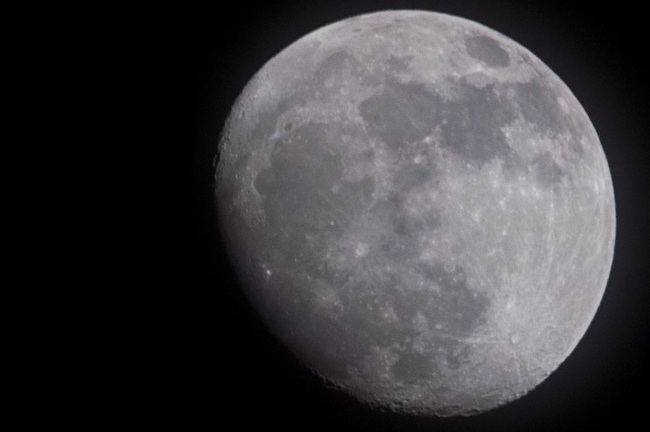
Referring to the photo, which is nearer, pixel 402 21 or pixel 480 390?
pixel 480 390

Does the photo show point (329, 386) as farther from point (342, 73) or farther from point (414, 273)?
point (342, 73)

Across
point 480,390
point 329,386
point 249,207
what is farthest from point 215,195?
point 480,390

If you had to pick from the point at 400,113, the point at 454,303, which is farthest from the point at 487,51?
the point at 454,303

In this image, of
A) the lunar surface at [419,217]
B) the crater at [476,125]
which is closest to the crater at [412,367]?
the lunar surface at [419,217]

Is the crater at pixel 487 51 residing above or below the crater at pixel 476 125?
above

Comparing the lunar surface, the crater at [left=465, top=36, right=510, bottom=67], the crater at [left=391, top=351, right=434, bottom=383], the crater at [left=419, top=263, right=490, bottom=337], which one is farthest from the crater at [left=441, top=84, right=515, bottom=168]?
the crater at [left=391, top=351, right=434, bottom=383]

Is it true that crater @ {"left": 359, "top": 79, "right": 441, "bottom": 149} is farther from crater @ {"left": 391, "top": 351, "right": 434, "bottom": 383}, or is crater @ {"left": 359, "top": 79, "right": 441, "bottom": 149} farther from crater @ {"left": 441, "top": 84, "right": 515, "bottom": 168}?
crater @ {"left": 391, "top": 351, "right": 434, "bottom": 383}

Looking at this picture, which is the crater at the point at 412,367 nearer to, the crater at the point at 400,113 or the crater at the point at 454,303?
the crater at the point at 454,303

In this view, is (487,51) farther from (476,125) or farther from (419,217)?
(419,217)
